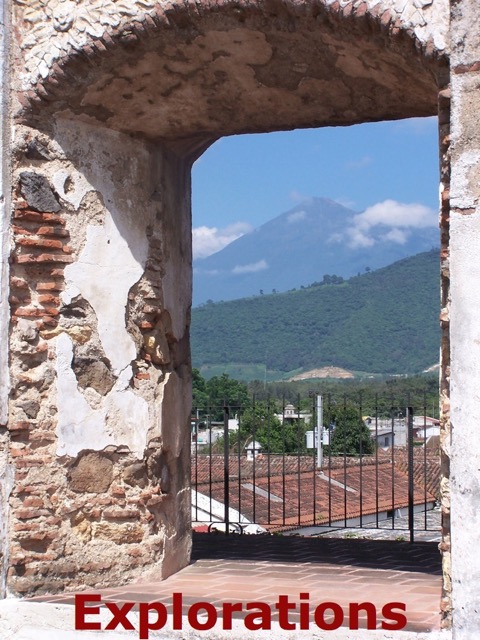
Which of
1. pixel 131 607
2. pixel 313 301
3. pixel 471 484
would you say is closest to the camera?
pixel 471 484

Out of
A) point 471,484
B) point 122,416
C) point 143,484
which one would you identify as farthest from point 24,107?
point 471,484

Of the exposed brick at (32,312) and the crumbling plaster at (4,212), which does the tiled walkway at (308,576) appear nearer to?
the crumbling plaster at (4,212)

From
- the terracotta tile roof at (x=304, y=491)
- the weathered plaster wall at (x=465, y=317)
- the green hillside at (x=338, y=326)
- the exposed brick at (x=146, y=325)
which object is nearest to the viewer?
the weathered plaster wall at (x=465, y=317)

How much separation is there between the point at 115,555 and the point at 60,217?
184 cm

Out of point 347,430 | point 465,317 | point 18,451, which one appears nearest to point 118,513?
point 18,451

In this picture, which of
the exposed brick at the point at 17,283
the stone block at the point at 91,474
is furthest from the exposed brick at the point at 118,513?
the exposed brick at the point at 17,283

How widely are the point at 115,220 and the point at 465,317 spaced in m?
2.20

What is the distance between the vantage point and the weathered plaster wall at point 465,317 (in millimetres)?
3711

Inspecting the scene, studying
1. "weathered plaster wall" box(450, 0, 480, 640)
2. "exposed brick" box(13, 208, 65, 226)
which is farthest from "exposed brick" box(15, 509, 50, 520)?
"weathered plaster wall" box(450, 0, 480, 640)

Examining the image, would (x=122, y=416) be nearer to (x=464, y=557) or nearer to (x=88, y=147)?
(x=88, y=147)

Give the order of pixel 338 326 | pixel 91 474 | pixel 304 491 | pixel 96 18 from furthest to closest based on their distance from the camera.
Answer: pixel 338 326
pixel 304 491
pixel 91 474
pixel 96 18

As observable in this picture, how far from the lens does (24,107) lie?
4.84m

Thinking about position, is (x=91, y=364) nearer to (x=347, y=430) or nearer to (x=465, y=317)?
(x=465, y=317)

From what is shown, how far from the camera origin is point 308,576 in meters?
5.23
